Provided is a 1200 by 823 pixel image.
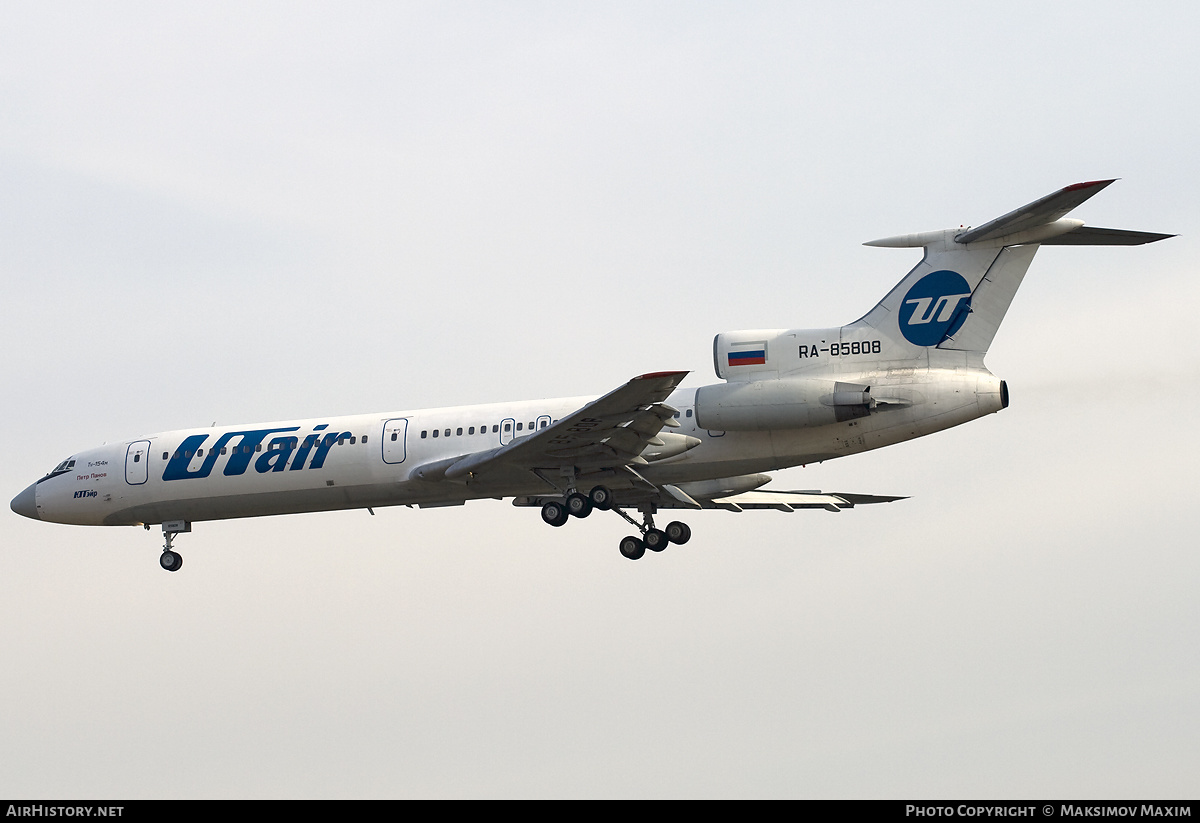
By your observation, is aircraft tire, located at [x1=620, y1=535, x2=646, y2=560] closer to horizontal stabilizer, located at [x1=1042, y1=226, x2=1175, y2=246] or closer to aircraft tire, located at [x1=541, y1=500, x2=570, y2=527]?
aircraft tire, located at [x1=541, y1=500, x2=570, y2=527]

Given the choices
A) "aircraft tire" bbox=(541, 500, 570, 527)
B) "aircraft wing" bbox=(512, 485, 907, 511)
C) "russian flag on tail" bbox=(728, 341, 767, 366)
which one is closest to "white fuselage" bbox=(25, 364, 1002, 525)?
"aircraft tire" bbox=(541, 500, 570, 527)

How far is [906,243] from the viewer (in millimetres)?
30531

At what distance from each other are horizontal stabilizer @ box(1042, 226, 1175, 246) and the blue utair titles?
16.1 meters

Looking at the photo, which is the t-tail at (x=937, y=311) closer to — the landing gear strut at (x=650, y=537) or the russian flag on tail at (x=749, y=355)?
the russian flag on tail at (x=749, y=355)

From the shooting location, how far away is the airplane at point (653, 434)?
2961 cm

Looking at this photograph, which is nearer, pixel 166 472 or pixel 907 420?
pixel 907 420

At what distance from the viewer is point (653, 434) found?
31.1 metres

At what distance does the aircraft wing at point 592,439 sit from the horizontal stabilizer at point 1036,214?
273 inches

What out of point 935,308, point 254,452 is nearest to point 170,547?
point 254,452

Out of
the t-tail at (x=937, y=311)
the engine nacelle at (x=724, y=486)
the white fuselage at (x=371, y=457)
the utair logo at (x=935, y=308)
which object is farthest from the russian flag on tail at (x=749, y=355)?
the engine nacelle at (x=724, y=486)

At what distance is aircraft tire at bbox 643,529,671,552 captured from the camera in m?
35.6

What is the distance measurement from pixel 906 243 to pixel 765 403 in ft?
14.7

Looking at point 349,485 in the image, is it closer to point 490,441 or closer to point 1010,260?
point 490,441
